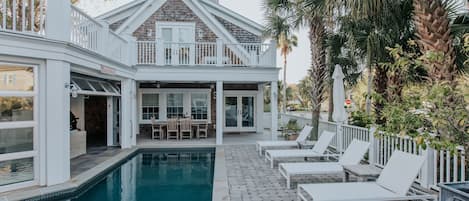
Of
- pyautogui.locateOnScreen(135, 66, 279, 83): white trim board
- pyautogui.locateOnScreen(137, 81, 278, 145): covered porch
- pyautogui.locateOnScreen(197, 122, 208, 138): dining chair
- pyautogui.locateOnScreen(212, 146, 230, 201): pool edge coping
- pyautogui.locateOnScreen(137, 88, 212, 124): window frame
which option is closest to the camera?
pyautogui.locateOnScreen(212, 146, 230, 201): pool edge coping

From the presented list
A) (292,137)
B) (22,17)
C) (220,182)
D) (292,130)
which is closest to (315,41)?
(292,137)

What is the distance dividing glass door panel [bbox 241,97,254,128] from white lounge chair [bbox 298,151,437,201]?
13.3 meters

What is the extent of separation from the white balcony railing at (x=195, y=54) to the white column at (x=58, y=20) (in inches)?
263

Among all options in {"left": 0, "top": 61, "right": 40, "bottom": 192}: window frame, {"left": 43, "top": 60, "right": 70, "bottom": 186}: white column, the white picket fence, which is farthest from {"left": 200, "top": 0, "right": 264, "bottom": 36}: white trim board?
{"left": 0, "top": 61, "right": 40, "bottom": 192}: window frame

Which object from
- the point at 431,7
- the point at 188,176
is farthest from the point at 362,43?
the point at 188,176

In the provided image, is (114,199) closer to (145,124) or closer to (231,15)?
(145,124)

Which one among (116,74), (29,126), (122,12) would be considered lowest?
(29,126)

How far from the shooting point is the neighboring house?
267 inches

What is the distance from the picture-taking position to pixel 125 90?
1302 centimetres

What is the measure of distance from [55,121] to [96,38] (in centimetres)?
350

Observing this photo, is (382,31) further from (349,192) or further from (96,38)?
(96,38)

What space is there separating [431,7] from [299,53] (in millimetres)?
34683

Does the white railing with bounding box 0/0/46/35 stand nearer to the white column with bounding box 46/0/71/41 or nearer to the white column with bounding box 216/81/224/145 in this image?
the white column with bounding box 46/0/71/41

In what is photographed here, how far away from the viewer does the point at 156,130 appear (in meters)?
15.8
